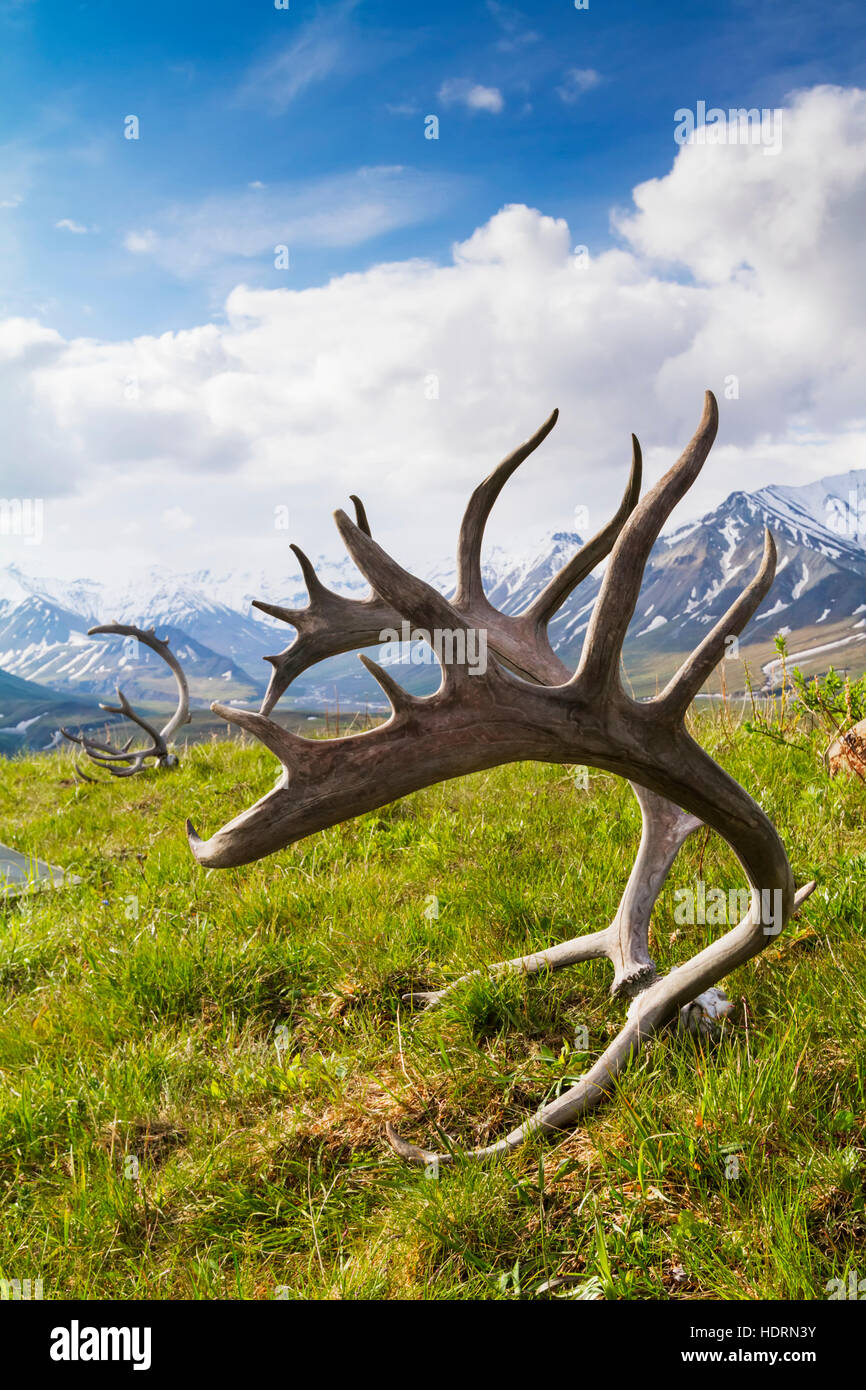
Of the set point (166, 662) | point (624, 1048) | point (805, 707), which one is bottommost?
point (624, 1048)

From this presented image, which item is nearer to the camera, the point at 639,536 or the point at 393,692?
the point at 393,692

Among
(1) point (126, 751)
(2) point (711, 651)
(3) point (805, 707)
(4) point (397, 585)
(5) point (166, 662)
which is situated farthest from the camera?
(5) point (166, 662)

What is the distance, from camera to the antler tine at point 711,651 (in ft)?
7.83

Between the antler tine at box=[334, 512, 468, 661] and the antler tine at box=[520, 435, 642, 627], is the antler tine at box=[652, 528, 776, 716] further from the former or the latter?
the antler tine at box=[334, 512, 468, 661]

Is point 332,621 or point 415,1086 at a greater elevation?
point 332,621

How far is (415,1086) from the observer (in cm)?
316

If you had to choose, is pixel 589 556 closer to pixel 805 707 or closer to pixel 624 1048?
pixel 624 1048

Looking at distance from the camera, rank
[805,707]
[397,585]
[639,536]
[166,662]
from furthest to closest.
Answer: [166,662] < [805,707] < [639,536] < [397,585]

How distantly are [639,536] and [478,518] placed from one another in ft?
3.39

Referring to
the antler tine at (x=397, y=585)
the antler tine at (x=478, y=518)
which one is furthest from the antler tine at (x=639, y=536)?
the antler tine at (x=478, y=518)

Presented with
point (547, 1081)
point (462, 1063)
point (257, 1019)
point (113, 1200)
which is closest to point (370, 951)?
point (257, 1019)

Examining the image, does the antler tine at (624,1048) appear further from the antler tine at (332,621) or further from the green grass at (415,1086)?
the antler tine at (332,621)

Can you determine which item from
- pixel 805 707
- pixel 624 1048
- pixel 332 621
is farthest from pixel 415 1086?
pixel 805 707
